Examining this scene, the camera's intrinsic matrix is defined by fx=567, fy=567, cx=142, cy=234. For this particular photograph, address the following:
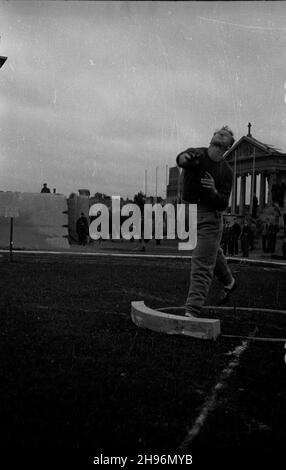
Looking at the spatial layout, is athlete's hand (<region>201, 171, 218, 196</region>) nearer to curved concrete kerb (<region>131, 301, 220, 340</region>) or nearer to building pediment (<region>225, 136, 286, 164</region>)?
curved concrete kerb (<region>131, 301, 220, 340</region>)

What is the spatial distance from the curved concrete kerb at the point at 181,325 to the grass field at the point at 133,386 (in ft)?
0.32

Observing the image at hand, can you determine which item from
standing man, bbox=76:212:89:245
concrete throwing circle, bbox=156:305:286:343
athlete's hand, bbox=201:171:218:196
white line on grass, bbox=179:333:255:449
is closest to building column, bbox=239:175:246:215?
standing man, bbox=76:212:89:245

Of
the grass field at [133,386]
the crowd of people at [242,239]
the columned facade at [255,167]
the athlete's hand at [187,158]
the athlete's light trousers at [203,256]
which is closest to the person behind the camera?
the grass field at [133,386]

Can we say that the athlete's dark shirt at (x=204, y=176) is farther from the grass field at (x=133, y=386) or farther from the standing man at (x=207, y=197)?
the grass field at (x=133, y=386)

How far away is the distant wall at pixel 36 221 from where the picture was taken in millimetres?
28875

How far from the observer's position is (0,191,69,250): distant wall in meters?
28.9

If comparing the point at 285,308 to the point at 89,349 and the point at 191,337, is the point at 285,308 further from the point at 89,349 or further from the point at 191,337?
the point at 89,349

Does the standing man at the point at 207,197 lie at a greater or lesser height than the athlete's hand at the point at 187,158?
lesser

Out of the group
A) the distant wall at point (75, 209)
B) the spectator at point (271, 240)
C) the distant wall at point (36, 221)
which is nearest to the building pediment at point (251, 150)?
the distant wall at point (75, 209)

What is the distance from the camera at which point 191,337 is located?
17.6 ft

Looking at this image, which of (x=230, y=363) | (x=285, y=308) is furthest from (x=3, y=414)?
(x=285, y=308)

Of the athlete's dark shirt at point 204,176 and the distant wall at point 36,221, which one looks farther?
the distant wall at point 36,221

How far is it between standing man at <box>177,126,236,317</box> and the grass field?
2.02ft

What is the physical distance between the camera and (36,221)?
98.0 ft
